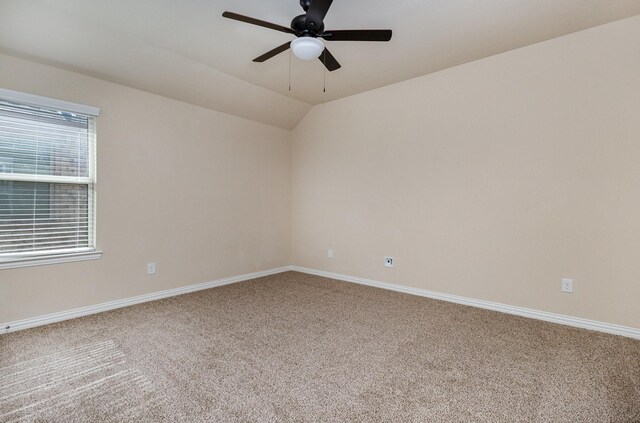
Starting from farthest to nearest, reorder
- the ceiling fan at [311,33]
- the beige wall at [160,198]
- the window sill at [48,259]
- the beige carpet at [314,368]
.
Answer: the beige wall at [160,198] → the window sill at [48,259] → the ceiling fan at [311,33] → the beige carpet at [314,368]

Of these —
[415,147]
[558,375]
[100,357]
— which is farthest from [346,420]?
[415,147]

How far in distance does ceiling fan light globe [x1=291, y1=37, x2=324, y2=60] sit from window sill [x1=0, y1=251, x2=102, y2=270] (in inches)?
106

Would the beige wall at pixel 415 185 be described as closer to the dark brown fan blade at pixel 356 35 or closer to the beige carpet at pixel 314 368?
the beige carpet at pixel 314 368

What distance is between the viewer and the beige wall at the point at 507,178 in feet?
8.79

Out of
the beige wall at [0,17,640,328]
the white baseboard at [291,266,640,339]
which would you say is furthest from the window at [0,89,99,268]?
the white baseboard at [291,266,640,339]

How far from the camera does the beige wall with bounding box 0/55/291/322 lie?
2.87m

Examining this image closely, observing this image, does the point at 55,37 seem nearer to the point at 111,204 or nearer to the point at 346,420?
the point at 111,204

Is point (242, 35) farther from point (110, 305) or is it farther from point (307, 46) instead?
point (110, 305)

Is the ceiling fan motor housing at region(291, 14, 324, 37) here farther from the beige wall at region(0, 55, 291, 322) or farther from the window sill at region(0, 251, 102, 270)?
the window sill at region(0, 251, 102, 270)

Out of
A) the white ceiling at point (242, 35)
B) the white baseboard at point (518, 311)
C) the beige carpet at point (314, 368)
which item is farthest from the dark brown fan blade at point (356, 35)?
the white baseboard at point (518, 311)

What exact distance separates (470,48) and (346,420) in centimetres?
327

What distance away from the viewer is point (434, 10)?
243 cm

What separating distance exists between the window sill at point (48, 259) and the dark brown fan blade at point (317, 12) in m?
2.88

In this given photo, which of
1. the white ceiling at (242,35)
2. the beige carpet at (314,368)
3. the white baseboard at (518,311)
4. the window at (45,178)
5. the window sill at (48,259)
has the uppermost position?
the white ceiling at (242,35)
